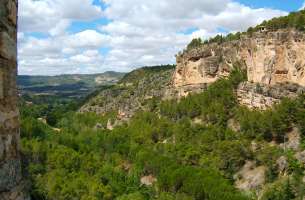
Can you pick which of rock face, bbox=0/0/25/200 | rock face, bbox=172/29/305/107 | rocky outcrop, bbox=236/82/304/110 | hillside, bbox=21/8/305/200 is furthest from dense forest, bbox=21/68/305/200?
rock face, bbox=0/0/25/200

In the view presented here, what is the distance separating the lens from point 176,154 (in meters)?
87.3

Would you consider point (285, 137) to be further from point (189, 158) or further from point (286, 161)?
point (189, 158)

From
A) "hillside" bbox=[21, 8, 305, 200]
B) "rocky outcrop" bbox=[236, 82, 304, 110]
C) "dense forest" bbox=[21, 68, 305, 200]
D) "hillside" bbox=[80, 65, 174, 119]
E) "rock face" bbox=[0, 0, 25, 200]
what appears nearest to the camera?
"rock face" bbox=[0, 0, 25, 200]

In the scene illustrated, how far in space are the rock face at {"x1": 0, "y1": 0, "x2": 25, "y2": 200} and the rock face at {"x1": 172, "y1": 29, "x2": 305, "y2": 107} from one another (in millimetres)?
78164

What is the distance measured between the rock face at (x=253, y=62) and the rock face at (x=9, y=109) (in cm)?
7816

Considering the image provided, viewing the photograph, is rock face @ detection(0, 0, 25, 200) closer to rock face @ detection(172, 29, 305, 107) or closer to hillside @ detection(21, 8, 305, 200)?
hillside @ detection(21, 8, 305, 200)

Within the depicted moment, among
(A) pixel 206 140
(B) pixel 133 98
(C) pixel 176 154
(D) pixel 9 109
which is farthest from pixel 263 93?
(D) pixel 9 109

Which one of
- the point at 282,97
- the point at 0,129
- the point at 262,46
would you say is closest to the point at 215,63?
the point at 262,46

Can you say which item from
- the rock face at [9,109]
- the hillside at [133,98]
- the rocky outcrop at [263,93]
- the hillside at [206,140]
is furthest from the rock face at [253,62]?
the rock face at [9,109]

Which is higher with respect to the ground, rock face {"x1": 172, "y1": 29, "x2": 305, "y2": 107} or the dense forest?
rock face {"x1": 172, "y1": 29, "x2": 305, "y2": 107}

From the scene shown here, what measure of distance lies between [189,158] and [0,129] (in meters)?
79.6

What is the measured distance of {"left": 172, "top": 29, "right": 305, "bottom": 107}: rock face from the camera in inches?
3270

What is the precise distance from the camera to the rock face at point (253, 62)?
83.1 metres

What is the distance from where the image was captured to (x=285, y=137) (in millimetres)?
77312
